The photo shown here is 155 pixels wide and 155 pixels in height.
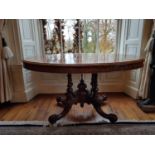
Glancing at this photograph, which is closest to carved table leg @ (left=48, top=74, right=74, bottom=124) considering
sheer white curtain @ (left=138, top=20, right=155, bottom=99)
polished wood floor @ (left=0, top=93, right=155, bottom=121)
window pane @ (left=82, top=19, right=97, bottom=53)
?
polished wood floor @ (left=0, top=93, right=155, bottom=121)

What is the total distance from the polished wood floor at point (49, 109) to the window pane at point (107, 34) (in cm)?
83

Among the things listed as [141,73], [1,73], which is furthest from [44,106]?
[141,73]

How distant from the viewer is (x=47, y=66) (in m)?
1.19

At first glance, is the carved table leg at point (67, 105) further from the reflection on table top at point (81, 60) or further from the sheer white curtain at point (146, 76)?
the sheer white curtain at point (146, 76)

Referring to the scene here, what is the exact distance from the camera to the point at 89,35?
2.54 meters

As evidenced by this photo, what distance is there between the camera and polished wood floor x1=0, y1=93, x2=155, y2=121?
178 cm

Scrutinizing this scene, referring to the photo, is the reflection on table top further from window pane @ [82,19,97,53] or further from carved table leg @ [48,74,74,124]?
window pane @ [82,19,97,53]

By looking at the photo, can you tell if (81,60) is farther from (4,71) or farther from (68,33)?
(68,33)

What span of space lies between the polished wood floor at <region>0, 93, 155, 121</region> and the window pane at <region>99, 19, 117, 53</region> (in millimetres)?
835

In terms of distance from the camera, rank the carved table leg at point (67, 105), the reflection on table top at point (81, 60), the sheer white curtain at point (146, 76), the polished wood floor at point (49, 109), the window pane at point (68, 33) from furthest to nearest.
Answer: the window pane at point (68, 33)
the sheer white curtain at point (146, 76)
the polished wood floor at point (49, 109)
the carved table leg at point (67, 105)
the reflection on table top at point (81, 60)

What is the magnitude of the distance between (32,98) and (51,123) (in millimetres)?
916

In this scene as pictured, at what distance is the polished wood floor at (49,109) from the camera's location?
1.78 m

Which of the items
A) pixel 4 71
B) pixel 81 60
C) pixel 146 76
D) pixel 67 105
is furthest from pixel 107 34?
pixel 4 71

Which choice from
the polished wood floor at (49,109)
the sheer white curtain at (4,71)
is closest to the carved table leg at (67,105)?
the polished wood floor at (49,109)
